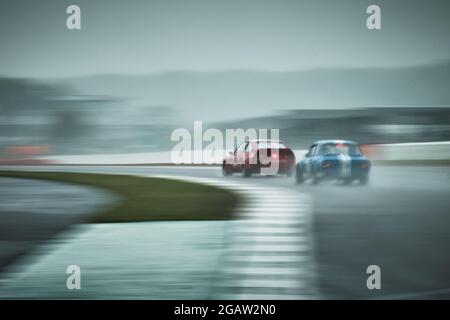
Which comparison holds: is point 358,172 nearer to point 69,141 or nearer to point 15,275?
point 15,275

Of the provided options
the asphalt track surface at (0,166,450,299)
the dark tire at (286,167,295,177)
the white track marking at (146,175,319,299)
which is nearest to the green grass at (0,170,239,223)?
the white track marking at (146,175,319,299)

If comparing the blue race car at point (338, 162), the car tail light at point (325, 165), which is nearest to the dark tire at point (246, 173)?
the blue race car at point (338, 162)

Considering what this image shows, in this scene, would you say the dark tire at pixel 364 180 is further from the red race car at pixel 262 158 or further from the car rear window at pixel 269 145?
the car rear window at pixel 269 145

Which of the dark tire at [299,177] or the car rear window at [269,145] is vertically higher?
the car rear window at [269,145]

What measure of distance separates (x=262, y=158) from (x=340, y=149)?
5504 millimetres

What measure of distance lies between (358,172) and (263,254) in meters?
10.8

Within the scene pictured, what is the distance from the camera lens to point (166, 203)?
14906 millimetres

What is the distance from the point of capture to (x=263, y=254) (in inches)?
321

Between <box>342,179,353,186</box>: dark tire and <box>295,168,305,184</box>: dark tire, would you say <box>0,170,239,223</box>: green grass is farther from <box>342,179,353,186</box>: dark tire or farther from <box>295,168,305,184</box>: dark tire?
<box>342,179,353,186</box>: dark tire

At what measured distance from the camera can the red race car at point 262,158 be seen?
73.6 ft

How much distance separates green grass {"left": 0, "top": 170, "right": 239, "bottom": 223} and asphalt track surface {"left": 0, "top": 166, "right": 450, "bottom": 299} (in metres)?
2.04

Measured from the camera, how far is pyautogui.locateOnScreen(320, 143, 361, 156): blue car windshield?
18453 millimetres

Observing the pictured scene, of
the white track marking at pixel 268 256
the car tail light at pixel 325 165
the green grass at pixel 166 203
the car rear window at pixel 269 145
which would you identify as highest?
the car rear window at pixel 269 145
